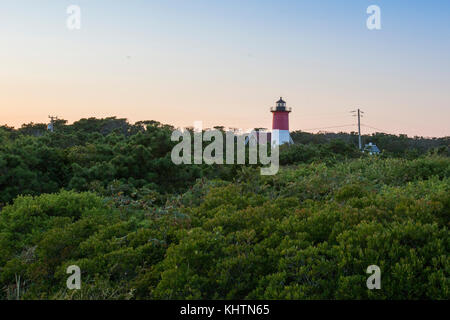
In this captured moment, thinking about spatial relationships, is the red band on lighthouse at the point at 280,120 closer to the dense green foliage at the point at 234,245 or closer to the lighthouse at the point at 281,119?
the lighthouse at the point at 281,119

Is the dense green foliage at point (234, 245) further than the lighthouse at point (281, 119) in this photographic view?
No

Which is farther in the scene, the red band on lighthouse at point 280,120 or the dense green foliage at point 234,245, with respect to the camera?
the red band on lighthouse at point 280,120

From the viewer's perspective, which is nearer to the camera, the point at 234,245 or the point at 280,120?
the point at 234,245

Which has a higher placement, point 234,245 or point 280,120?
point 280,120

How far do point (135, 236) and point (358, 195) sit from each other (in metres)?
3.53

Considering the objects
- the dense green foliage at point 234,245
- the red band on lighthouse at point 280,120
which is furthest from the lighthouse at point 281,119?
the dense green foliage at point 234,245

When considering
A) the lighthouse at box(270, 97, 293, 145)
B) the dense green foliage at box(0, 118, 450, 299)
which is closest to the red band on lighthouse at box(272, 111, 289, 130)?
the lighthouse at box(270, 97, 293, 145)

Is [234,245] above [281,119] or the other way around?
the other way around

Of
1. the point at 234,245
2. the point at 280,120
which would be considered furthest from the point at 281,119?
the point at 234,245

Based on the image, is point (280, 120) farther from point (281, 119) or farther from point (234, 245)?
point (234, 245)

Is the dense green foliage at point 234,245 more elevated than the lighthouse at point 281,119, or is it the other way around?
the lighthouse at point 281,119

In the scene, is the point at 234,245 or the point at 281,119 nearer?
the point at 234,245

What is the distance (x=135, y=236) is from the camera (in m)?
5.28

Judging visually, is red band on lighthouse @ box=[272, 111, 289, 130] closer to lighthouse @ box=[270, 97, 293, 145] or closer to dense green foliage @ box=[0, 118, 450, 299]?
lighthouse @ box=[270, 97, 293, 145]
